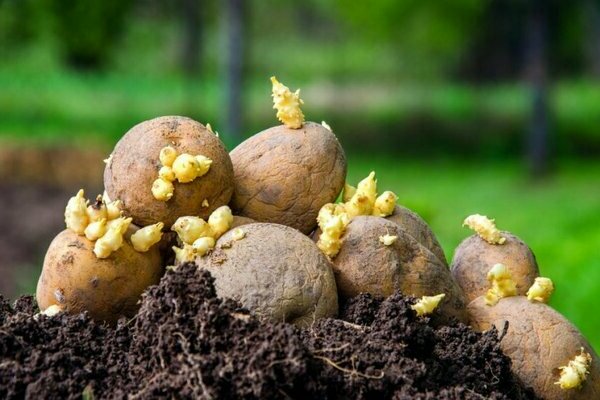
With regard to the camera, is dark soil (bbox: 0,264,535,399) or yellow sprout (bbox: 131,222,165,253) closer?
dark soil (bbox: 0,264,535,399)

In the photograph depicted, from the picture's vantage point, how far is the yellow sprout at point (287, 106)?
2.95 meters

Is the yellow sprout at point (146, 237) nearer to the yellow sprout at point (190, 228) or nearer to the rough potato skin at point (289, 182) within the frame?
the yellow sprout at point (190, 228)

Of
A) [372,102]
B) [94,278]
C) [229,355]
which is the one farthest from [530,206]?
[229,355]

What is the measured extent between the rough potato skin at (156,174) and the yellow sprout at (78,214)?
0.13 meters

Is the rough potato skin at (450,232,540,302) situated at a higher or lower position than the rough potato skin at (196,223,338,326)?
lower

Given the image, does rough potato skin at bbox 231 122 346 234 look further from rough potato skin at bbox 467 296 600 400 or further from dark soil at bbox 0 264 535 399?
rough potato skin at bbox 467 296 600 400

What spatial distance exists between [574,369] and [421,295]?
44 cm

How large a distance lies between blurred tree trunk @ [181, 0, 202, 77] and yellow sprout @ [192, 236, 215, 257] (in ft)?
63.5

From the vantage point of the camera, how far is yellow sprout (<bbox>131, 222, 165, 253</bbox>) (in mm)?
2617

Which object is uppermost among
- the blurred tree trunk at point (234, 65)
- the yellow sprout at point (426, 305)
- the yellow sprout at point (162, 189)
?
the yellow sprout at point (162, 189)

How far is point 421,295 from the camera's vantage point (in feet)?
8.84

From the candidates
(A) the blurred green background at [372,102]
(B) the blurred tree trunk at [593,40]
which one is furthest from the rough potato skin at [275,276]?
(B) the blurred tree trunk at [593,40]

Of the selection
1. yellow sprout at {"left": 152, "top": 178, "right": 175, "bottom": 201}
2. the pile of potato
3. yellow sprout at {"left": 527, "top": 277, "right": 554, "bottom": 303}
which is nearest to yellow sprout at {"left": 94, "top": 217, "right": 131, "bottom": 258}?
the pile of potato

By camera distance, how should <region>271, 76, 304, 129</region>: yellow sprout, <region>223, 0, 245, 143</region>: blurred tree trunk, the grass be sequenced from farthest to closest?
<region>223, 0, 245, 143</region>: blurred tree trunk, the grass, <region>271, 76, 304, 129</region>: yellow sprout
